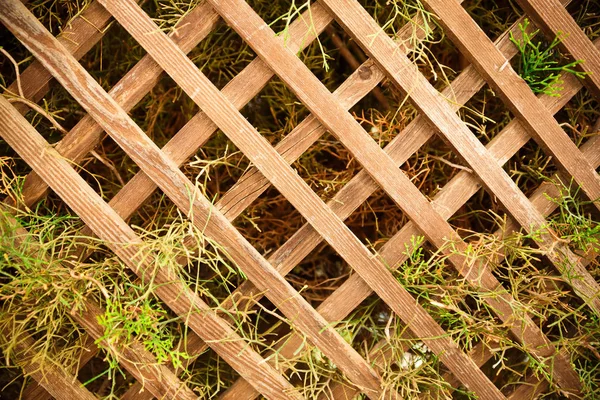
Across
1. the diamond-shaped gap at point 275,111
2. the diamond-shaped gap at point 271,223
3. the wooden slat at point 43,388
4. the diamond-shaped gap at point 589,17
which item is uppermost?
the diamond-shaped gap at point 275,111

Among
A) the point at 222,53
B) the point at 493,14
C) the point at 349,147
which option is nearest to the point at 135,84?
the point at 222,53

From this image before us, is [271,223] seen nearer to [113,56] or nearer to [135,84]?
[135,84]

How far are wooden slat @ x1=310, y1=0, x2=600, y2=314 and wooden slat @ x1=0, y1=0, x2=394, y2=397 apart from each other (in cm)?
34

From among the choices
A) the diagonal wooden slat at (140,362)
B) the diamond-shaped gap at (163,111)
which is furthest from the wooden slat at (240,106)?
the diamond-shaped gap at (163,111)

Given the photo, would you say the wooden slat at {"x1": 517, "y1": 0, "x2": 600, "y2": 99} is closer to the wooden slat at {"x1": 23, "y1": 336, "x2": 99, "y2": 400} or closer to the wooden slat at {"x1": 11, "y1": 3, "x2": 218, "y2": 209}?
the wooden slat at {"x1": 11, "y1": 3, "x2": 218, "y2": 209}

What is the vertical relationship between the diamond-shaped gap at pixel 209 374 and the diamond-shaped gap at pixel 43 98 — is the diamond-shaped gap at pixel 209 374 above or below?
below

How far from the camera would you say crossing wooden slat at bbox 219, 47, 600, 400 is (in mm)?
996

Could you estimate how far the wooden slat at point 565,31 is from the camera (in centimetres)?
100

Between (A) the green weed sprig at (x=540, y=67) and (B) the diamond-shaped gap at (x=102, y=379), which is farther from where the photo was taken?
(B) the diamond-shaped gap at (x=102, y=379)

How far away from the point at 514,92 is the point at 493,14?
1.01 ft

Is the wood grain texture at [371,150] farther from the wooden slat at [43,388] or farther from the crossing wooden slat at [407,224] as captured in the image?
the wooden slat at [43,388]

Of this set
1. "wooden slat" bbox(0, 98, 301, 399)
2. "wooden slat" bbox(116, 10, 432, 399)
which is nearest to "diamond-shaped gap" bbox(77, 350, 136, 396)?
"wooden slat" bbox(0, 98, 301, 399)

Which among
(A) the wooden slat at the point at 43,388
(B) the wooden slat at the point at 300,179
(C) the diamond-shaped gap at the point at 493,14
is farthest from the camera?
(C) the diamond-shaped gap at the point at 493,14

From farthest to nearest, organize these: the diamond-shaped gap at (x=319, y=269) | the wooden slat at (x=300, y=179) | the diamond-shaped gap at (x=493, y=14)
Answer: the diamond-shaped gap at (x=319, y=269) < the diamond-shaped gap at (x=493, y=14) < the wooden slat at (x=300, y=179)
